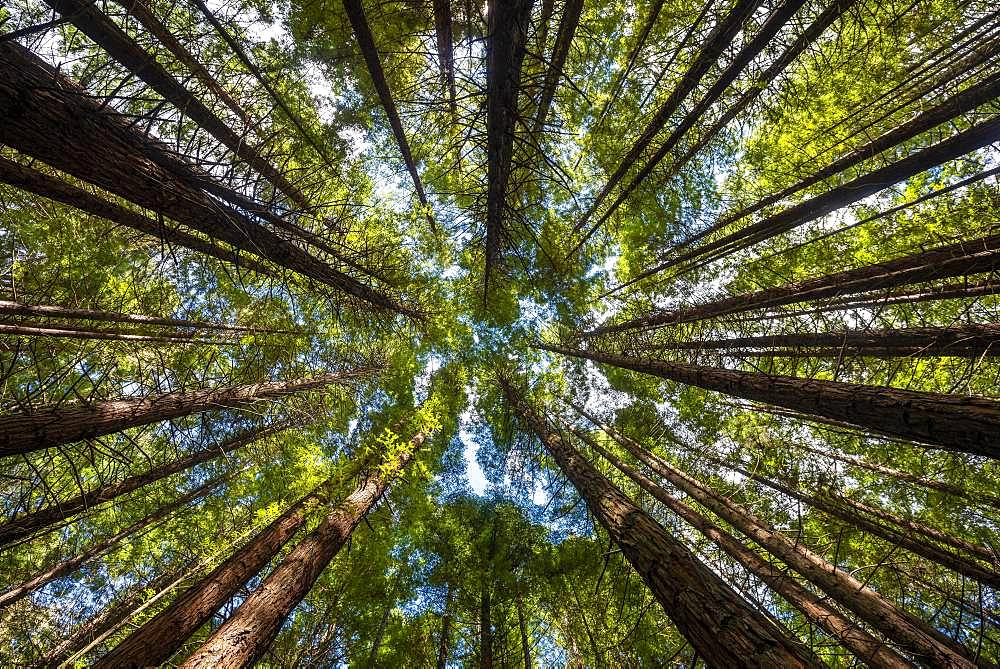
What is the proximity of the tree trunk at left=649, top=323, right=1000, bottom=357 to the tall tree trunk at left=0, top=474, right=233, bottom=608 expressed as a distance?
43.3 feet

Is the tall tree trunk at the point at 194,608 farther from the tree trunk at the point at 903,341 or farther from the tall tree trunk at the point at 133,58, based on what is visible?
the tree trunk at the point at 903,341

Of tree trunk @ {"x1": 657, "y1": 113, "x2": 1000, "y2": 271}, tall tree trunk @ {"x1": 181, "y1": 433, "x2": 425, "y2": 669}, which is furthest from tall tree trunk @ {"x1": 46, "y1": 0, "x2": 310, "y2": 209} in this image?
tree trunk @ {"x1": 657, "y1": 113, "x2": 1000, "y2": 271}

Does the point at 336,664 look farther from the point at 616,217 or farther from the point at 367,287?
the point at 616,217

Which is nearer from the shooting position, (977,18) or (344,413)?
(977,18)

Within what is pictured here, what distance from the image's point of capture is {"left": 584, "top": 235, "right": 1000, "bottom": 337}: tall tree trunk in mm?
3811

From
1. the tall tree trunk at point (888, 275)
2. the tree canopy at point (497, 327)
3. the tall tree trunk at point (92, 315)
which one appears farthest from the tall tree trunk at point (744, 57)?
the tall tree trunk at point (92, 315)

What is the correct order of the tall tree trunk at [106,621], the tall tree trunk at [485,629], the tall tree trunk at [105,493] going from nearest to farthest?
the tall tree trunk at [105,493], the tall tree trunk at [106,621], the tall tree trunk at [485,629]

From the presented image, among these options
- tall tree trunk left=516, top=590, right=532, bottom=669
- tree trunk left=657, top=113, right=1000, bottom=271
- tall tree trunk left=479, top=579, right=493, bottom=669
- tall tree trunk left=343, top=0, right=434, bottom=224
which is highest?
tall tree trunk left=343, top=0, right=434, bottom=224

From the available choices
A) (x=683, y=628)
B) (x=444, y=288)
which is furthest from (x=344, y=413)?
(x=683, y=628)

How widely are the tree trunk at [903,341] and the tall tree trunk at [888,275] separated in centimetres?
68

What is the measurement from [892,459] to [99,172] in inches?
574

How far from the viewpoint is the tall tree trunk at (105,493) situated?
15.7 ft

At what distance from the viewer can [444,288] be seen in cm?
1074

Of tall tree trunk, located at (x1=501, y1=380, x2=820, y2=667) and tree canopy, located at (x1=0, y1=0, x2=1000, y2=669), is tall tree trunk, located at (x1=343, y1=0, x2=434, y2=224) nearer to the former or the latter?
tree canopy, located at (x1=0, y1=0, x2=1000, y2=669)
